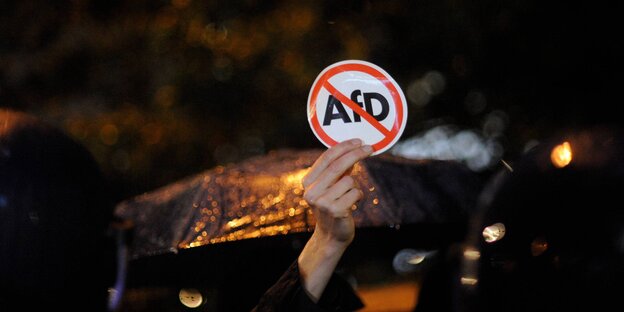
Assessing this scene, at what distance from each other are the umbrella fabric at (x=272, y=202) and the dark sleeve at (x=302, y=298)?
61cm

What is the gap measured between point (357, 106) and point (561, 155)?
1.96ft

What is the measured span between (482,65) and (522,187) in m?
4.44

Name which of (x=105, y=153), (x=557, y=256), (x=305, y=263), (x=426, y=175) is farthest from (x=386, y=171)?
(x=105, y=153)

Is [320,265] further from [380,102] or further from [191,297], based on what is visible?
[191,297]

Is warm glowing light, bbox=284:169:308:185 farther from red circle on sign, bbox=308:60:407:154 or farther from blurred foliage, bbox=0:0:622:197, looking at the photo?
blurred foliage, bbox=0:0:622:197

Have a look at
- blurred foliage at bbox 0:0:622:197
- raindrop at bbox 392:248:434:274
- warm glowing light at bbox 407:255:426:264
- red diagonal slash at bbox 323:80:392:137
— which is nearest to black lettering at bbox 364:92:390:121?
red diagonal slash at bbox 323:80:392:137

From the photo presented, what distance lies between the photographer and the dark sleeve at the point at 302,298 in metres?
2.62

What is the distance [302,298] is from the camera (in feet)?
8.58

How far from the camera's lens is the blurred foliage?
6.39 metres

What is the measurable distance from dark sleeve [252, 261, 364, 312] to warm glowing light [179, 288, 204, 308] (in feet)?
5.51

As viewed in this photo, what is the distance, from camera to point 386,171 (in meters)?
3.64

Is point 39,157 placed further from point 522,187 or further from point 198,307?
point 198,307

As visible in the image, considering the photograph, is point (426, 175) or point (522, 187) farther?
point (426, 175)

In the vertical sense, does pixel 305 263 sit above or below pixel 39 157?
below
